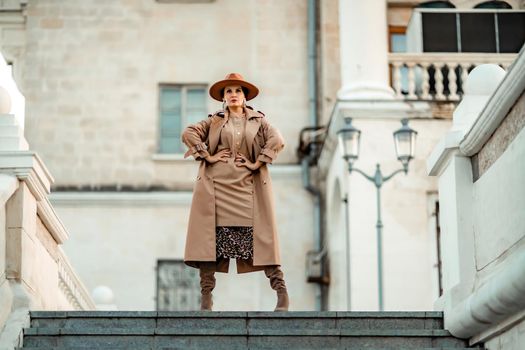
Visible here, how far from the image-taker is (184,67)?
91.1 ft

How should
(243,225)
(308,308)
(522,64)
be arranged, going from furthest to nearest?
(308,308) < (243,225) < (522,64)

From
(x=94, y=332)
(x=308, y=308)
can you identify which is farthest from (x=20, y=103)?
(x=308, y=308)

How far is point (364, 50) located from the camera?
2305 centimetres

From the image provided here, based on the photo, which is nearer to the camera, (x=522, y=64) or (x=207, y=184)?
(x=522, y=64)

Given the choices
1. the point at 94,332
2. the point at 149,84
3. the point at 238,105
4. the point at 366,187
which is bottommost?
the point at 94,332

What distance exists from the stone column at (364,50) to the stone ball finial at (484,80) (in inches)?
417

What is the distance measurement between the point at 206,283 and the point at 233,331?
1.55m

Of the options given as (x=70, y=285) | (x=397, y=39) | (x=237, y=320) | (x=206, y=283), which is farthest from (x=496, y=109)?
(x=397, y=39)

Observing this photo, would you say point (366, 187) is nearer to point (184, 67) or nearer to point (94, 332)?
point (184, 67)

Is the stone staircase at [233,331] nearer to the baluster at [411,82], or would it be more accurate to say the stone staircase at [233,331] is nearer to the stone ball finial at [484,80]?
the stone ball finial at [484,80]

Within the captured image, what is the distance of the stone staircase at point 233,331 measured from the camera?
10938 millimetres

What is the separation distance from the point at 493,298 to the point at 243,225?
3004 millimetres

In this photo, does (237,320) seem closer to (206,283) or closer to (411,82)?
(206,283)

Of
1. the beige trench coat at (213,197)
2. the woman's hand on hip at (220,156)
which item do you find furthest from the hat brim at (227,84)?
the woman's hand on hip at (220,156)
